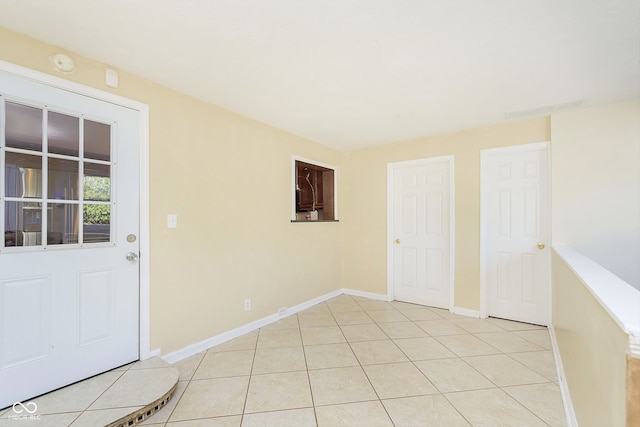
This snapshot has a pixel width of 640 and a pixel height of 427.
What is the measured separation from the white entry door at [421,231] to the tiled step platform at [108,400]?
3.10m

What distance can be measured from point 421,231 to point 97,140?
367 cm

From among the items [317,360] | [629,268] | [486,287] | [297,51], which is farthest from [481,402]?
[297,51]

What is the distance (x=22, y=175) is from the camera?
171cm

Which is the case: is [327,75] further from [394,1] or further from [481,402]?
[481,402]

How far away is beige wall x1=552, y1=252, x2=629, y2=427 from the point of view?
2.94 ft

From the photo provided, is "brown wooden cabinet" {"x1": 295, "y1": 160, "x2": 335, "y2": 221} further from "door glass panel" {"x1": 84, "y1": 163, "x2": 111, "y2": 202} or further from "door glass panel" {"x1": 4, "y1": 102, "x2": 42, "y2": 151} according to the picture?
"door glass panel" {"x1": 4, "y1": 102, "x2": 42, "y2": 151}

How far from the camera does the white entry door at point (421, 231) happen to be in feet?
12.2

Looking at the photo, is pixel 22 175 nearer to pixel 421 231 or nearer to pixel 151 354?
pixel 151 354

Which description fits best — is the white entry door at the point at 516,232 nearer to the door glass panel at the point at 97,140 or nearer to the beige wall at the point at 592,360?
the beige wall at the point at 592,360

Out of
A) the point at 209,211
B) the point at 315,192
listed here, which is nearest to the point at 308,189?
the point at 315,192

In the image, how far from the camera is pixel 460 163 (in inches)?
140

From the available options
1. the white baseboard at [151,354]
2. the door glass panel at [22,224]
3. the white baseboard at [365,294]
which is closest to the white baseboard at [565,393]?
the white baseboard at [365,294]

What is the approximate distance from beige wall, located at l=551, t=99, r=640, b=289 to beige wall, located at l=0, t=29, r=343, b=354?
2914 mm

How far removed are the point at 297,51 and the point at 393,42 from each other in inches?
24.5
